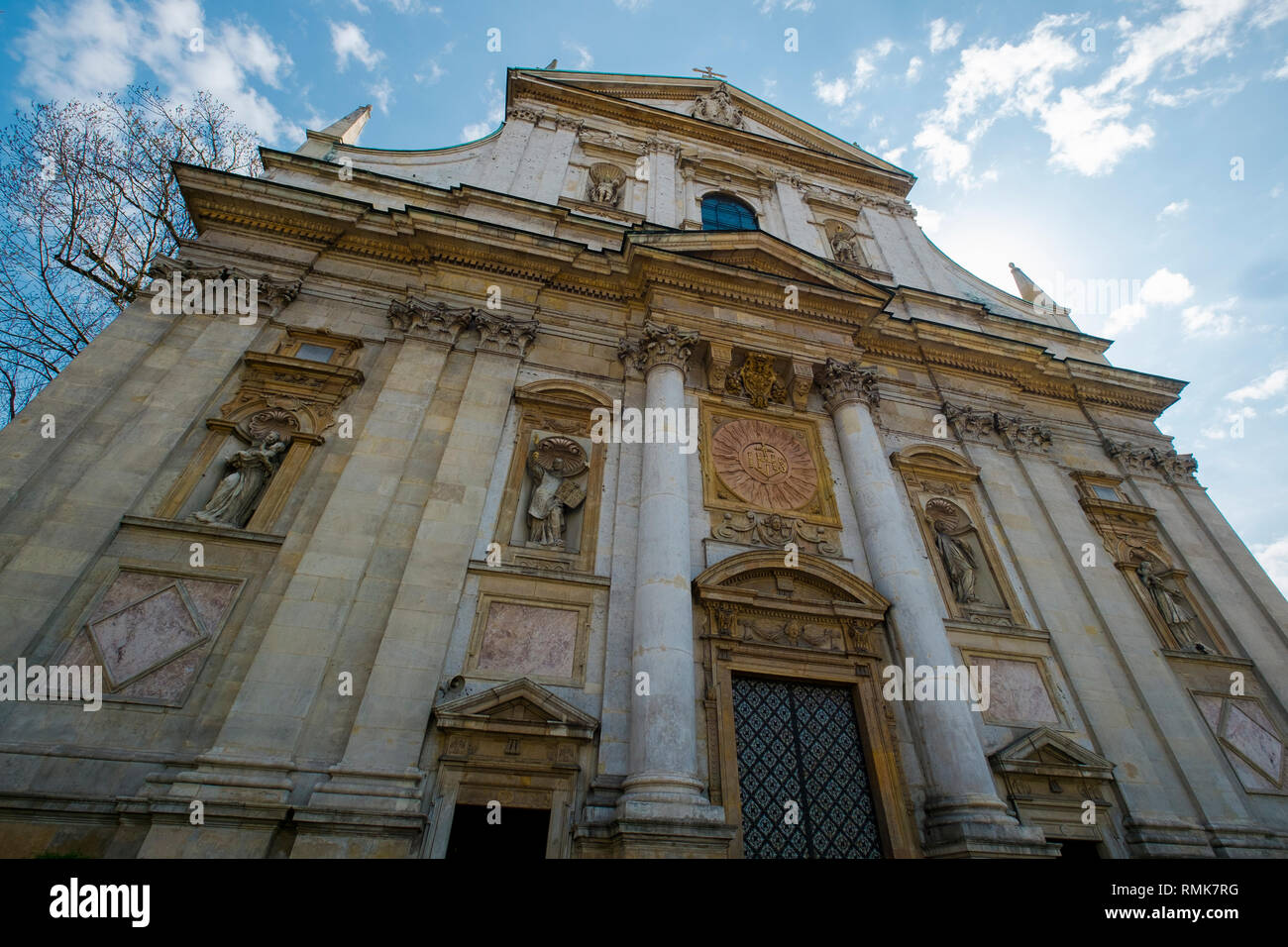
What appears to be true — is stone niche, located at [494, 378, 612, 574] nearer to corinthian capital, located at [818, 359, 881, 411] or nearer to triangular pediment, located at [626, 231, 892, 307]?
triangular pediment, located at [626, 231, 892, 307]

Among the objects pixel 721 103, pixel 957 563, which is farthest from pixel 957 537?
pixel 721 103

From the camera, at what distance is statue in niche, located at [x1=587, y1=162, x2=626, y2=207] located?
14906 mm

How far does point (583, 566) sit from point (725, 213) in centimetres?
1172

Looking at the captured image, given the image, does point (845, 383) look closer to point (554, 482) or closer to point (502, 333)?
point (554, 482)

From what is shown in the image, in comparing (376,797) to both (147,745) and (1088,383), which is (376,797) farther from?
(1088,383)

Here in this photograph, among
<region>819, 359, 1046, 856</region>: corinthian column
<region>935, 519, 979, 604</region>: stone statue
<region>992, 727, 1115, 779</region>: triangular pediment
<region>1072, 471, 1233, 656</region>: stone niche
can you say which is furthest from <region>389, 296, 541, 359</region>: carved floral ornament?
<region>1072, 471, 1233, 656</region>: stone niche

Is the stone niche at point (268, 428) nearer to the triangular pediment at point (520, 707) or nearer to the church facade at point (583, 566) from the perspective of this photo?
the church facade at point (583, 566)

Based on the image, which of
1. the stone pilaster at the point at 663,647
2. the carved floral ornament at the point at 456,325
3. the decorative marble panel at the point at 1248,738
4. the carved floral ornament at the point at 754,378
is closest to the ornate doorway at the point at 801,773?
the stone pilaster at the point at 663,647

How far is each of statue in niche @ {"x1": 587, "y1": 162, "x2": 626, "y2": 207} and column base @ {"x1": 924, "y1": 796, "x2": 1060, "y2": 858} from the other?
1342cm

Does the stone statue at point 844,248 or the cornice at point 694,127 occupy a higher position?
the cornice at point 694,127

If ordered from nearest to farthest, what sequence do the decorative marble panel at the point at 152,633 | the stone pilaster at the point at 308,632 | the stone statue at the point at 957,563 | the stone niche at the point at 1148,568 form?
the stone pilaster at the point at 308,632
the decorative marble panel at the point at 152,633
the stone statue at the point at 957,563
the stone niche at the point at 1148,568

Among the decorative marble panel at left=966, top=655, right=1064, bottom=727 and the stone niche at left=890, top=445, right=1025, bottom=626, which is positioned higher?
the stone niche at left=890, top=445, right=1025, bottom=626

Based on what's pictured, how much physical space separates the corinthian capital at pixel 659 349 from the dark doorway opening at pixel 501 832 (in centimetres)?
710

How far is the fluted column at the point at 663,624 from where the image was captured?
22.4 feet
